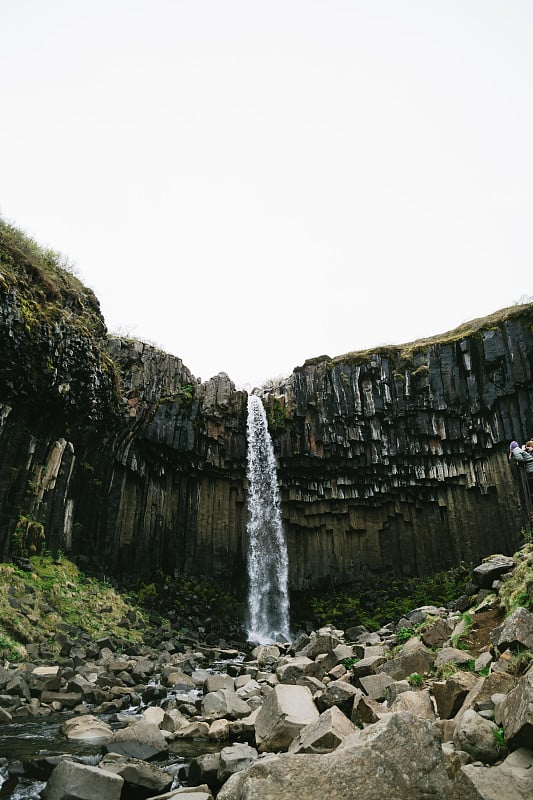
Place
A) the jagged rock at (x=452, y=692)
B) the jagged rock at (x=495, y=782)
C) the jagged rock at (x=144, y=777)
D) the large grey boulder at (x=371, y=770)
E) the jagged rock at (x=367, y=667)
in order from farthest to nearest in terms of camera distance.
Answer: the jagged rock at (x=367, y=667) → the jagged rock at (x=452, y=692) → the jagged rock at (x=144, y=777) → the large grey boulder at (x=371, y=770) → the jagged rock at (x=495, y=782)

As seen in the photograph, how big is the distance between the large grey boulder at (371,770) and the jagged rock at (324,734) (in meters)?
1.96

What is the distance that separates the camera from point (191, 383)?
85.7ft

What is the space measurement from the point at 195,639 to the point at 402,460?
1351 centimetres

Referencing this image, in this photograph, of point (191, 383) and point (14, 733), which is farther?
point (191, 383)

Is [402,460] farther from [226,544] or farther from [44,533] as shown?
[44,533]

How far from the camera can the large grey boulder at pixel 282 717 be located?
704 centimetres

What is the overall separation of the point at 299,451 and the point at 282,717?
66.5 ft

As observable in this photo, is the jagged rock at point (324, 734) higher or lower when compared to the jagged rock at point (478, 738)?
lower

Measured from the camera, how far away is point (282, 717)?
7207 millimetres

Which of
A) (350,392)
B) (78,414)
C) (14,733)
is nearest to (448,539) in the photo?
(350,392)

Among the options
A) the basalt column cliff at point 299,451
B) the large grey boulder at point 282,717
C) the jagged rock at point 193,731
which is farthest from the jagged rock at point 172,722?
the basalt column cliff at point 299,451

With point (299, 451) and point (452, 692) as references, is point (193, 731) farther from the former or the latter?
point (299, 451)

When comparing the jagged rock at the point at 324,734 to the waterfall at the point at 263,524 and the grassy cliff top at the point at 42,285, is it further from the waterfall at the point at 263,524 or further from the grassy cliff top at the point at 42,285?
the waterfall at the point at 263,524

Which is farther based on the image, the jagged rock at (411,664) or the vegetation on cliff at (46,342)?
the vegetation on cliff at (46,342)
